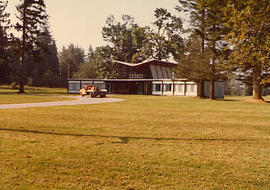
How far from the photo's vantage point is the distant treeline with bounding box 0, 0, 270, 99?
393 inches

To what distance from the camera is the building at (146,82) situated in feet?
144

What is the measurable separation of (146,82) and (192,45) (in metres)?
17.4

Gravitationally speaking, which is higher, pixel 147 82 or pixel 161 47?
pixel 161 47

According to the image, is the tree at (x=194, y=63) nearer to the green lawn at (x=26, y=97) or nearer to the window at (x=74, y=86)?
the green lawn at (x=26, y=97)

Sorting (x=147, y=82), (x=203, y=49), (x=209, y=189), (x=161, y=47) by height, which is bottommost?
(x=209, y=189)

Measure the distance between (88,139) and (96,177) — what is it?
282 centimetres

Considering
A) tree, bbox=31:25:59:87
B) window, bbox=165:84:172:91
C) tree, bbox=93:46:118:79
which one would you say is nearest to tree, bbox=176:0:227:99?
window, bbox=165:84:172:91

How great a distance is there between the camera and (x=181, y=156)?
5.37m

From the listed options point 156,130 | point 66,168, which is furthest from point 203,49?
point 66,168

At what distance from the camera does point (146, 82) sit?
49.8 meters

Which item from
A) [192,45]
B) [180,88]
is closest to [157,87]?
[180,88]

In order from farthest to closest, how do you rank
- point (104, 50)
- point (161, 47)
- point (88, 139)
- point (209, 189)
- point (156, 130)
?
point (104, 50), point (161, 47), point (156, 130), point (88, 139), point (209, 189)

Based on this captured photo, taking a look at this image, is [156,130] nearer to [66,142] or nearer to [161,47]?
[66,142]

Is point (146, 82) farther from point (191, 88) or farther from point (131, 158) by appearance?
point (131, 158)
